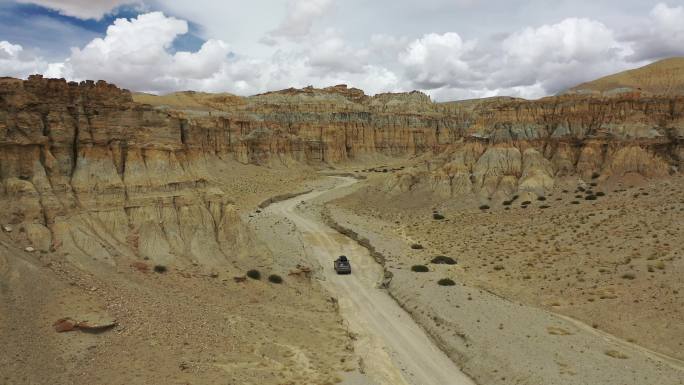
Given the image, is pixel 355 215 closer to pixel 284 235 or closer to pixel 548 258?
pixel 284 235

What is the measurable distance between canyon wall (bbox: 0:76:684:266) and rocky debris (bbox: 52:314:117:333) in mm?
4557

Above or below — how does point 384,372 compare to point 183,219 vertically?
below

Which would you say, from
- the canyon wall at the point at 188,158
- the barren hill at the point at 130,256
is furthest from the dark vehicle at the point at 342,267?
the canyon wall at the point at 188,158

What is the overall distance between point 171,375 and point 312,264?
62.0ft

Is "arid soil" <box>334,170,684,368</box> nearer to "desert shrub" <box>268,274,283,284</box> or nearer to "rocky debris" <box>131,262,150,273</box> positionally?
"desert shrub" <box>268,274,283,284</box>

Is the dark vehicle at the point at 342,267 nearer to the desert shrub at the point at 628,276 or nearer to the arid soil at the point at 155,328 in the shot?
the arid soil at the point at 155,328

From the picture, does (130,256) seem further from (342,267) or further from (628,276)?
(628,276)

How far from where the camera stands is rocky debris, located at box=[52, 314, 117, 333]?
672 inches

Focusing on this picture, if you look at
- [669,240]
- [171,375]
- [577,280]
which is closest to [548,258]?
[577,280]

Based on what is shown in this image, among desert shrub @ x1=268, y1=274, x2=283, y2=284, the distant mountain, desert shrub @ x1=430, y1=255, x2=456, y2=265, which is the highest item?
the distant mountain

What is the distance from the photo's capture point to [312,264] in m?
35.1

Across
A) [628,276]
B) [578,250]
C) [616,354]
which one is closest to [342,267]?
[578,250]

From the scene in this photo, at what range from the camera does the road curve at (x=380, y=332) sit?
2056cm

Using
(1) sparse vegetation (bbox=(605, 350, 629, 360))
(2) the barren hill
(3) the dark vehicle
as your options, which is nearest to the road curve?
(3) the dark vehicle
